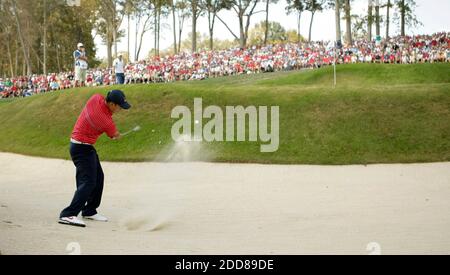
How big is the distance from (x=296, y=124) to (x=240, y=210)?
1181cm

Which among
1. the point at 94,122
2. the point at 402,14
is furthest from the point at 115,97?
the point at 402,14

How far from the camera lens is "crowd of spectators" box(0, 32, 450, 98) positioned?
1623 inches

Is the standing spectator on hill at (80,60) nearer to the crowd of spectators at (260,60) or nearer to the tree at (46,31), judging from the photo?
the crowd of spectators at (260,60)

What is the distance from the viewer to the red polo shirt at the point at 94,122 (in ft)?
34.0

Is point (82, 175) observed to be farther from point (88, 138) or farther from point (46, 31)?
point (46, 31)

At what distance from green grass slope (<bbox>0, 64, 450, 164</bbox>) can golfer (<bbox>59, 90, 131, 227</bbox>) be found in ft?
36.8

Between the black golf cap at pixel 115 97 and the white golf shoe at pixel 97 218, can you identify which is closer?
the black golf cap at pixel 115 97

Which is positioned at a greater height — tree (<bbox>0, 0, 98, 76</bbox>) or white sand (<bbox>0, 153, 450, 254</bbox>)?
tree (<bbox>0, 0, 98, 76</bbox>)

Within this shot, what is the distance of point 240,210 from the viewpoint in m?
12.9

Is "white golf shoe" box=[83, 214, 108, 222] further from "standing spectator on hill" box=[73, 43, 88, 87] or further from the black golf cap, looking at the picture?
"standing spectator on hill" box=[73, 43, 88, 87]

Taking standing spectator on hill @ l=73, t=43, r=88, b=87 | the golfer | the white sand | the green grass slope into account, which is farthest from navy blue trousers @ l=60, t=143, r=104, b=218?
standing spectator on hill @ l=73, t=43, r=88, b=87

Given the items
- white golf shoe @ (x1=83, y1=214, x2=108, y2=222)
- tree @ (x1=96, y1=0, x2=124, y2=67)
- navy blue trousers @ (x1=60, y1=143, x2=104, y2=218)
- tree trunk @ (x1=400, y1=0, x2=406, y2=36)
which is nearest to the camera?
navy blue trousers @ (x1=60, y1=143, x2=104, y2=218)

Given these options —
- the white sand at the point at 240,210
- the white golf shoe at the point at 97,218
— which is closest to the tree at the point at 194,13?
the white sand at the point at 240,210

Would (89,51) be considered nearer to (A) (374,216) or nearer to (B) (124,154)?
(B) (124,154)
